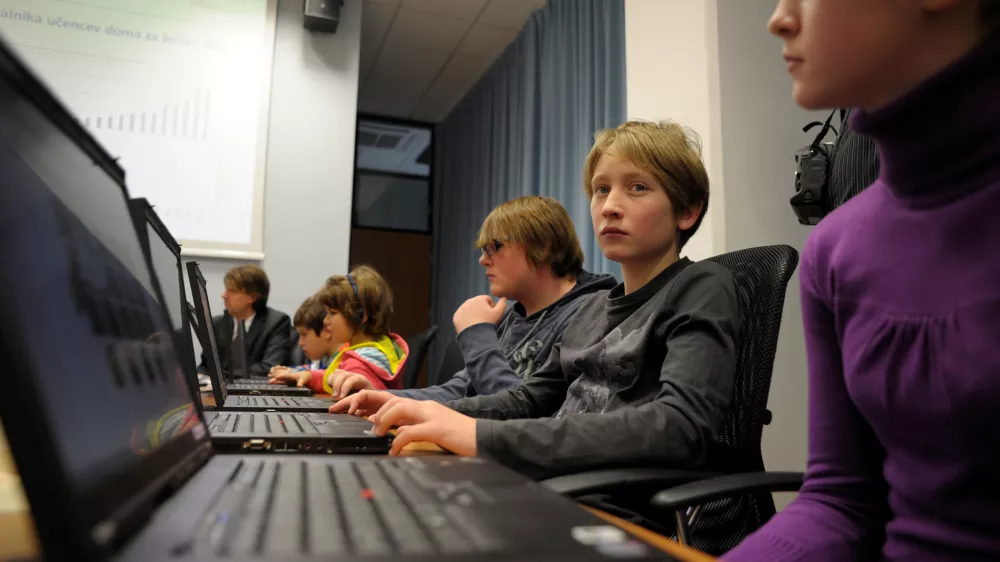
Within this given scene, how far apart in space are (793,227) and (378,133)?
4.35 metres

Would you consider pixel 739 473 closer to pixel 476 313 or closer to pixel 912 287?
pixel 912 287

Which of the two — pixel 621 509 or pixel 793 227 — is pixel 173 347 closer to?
pixel 621 509

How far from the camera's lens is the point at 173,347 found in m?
0.66

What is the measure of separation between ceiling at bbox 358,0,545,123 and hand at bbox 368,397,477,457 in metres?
3.39

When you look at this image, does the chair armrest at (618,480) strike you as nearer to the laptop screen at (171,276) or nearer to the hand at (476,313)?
the laptop screen at (171,276)

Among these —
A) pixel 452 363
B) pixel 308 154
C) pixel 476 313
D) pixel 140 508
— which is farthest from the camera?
pixel 308 154

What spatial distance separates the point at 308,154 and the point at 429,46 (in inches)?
48.7

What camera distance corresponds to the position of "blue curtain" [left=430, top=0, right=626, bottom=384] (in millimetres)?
3010

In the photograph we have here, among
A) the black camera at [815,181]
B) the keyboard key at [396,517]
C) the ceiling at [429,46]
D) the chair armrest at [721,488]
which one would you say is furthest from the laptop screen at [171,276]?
the ceiling at [429,46]

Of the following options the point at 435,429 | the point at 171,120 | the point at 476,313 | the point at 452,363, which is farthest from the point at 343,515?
the point at 171,120

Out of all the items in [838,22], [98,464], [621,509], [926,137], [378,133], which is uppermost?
[378,133]

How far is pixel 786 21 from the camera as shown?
63 centimetres

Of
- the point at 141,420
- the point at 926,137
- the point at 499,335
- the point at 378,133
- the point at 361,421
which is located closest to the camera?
the point at 141,420

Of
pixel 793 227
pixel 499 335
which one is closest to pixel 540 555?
pixel 499 335
